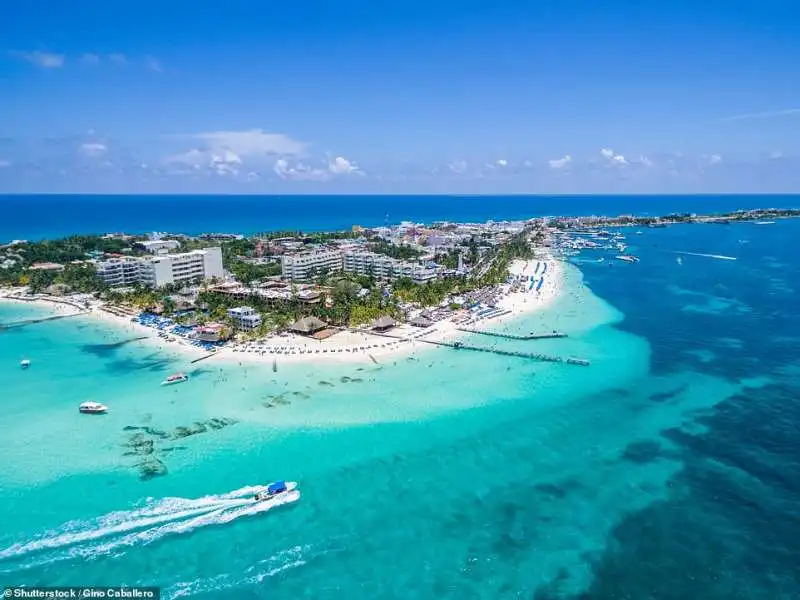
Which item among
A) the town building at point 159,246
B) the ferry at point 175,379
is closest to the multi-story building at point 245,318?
the ferry at point 175,379

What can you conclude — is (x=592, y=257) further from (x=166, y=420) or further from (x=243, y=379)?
(x=166, y=420)

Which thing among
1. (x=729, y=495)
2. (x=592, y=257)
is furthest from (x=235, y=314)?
(x=592, y=257)

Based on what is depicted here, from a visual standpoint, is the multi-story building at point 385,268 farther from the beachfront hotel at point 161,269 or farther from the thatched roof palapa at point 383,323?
the thatched roof palapa at point 383,323

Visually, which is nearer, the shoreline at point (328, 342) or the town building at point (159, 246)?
the shoreline at point (328, 342)

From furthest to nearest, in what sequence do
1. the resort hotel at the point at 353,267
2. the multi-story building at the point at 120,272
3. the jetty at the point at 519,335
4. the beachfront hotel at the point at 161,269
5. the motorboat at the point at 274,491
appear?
the resort hotel at the point at 353,267, the multi-story building at the point at 120,272, the beachfront hotel at the point at 161,269, the jetty at the point at 519,335, the motorboat at the point at 274,491

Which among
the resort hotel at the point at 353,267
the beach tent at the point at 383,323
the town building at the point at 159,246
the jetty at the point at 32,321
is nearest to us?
the beach tent at the point at 383,323

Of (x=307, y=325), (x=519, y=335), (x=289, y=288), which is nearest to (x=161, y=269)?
(x=289, y=288)

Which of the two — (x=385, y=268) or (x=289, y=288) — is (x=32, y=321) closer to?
(x=289, y=288)
